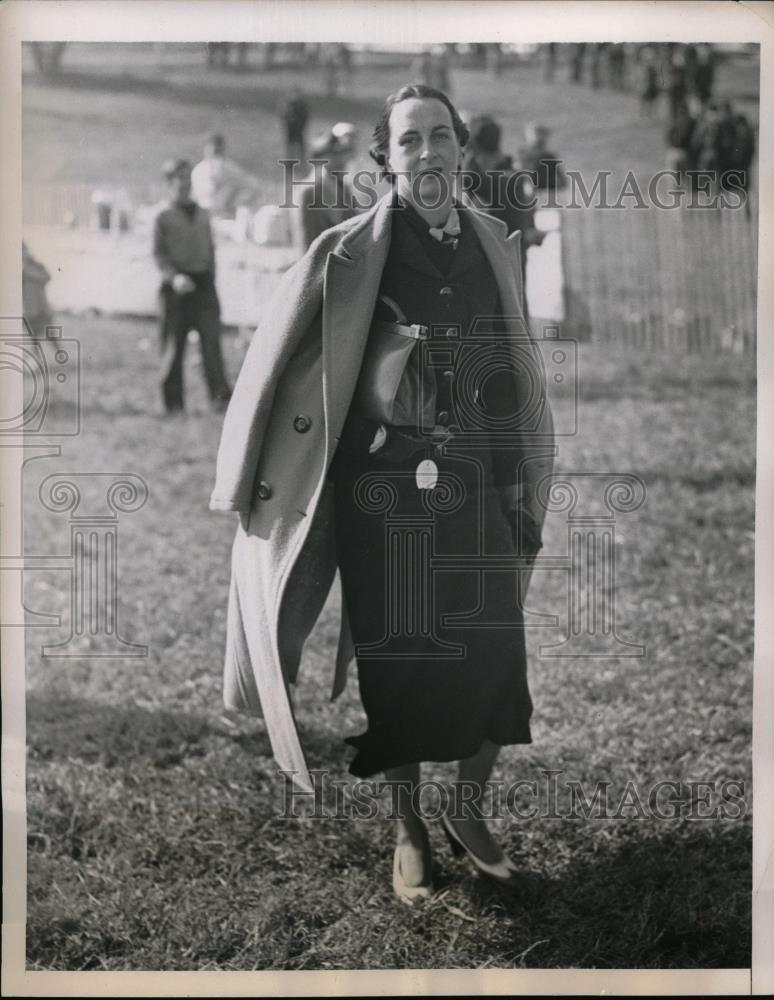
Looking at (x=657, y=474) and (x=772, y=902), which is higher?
(x=657, y=474)

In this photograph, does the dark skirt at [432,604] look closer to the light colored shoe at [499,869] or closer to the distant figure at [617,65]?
the light colored shoe at [499,869]

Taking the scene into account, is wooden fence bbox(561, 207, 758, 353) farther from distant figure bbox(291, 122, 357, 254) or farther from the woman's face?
distant figure bbox(291, 122, 357, 254)

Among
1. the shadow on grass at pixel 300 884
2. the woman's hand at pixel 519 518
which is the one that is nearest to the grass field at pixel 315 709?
the shadow on grass at pixel 300 884

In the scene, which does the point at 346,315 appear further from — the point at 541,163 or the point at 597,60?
the point at 597,60

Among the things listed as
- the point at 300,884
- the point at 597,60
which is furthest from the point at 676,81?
the point at 300,884

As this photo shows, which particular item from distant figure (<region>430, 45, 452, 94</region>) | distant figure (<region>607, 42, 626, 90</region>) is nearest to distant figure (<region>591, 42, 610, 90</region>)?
distant figure (<region>607, 42, 626, 90</region>)

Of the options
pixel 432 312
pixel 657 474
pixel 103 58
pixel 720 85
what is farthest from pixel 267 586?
pixel 720 85

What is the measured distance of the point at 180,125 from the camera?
4105 millimetres

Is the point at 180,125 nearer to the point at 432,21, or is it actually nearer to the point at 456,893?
the point at 432,21

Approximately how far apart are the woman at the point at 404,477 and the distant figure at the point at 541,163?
0.70 ft

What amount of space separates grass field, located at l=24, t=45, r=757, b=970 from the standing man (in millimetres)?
73

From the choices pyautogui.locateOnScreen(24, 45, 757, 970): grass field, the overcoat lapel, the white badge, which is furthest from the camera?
pyautogui.locateOnScreen(24, 45, 757, 970): grass field

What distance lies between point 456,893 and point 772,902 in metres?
0.95

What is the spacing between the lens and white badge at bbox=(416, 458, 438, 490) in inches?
156
